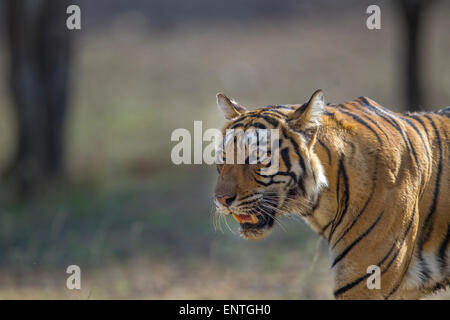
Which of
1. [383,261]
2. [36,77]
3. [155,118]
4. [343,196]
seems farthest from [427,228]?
[155,118]

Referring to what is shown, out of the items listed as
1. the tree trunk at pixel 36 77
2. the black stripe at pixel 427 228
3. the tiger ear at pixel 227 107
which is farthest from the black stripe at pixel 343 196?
the tree trunk at pixel 36 77

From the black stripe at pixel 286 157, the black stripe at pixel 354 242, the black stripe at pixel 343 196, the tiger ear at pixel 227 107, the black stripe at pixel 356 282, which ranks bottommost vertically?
the black stripe at pixel 356 282

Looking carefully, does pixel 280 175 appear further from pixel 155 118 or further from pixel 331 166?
pixel 155 118

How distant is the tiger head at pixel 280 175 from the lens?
358 centimetres

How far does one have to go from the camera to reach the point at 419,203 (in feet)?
12.4

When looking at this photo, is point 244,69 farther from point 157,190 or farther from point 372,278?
point 372,278

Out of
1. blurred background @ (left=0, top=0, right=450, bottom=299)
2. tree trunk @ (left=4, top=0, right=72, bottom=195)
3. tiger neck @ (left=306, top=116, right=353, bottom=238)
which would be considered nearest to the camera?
tiger neck @ (left=306, top=116, right=353, bottom=238)

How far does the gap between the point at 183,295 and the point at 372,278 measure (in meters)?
2.84

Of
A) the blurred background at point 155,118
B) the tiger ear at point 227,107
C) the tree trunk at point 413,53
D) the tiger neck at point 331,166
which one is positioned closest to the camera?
the tiger neck at point 331,166

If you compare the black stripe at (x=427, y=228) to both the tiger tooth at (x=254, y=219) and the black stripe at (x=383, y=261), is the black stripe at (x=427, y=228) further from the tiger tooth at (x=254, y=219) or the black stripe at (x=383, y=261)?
the tiger tooth at (x=254, y=219)

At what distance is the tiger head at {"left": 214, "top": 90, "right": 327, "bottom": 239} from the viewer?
358 centimetres

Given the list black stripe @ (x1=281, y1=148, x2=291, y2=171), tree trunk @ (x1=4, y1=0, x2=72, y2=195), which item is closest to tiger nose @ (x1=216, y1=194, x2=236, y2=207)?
black stripe @ (x1=281, y1=148, x2=291, y2=171)

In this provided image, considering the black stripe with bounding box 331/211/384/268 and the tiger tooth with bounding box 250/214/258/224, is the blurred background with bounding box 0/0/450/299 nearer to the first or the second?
the tiger tooth with bounding box 250/214/258/224

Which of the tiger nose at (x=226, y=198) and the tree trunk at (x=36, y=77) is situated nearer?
the tiger nose at (x=226, y=198)
